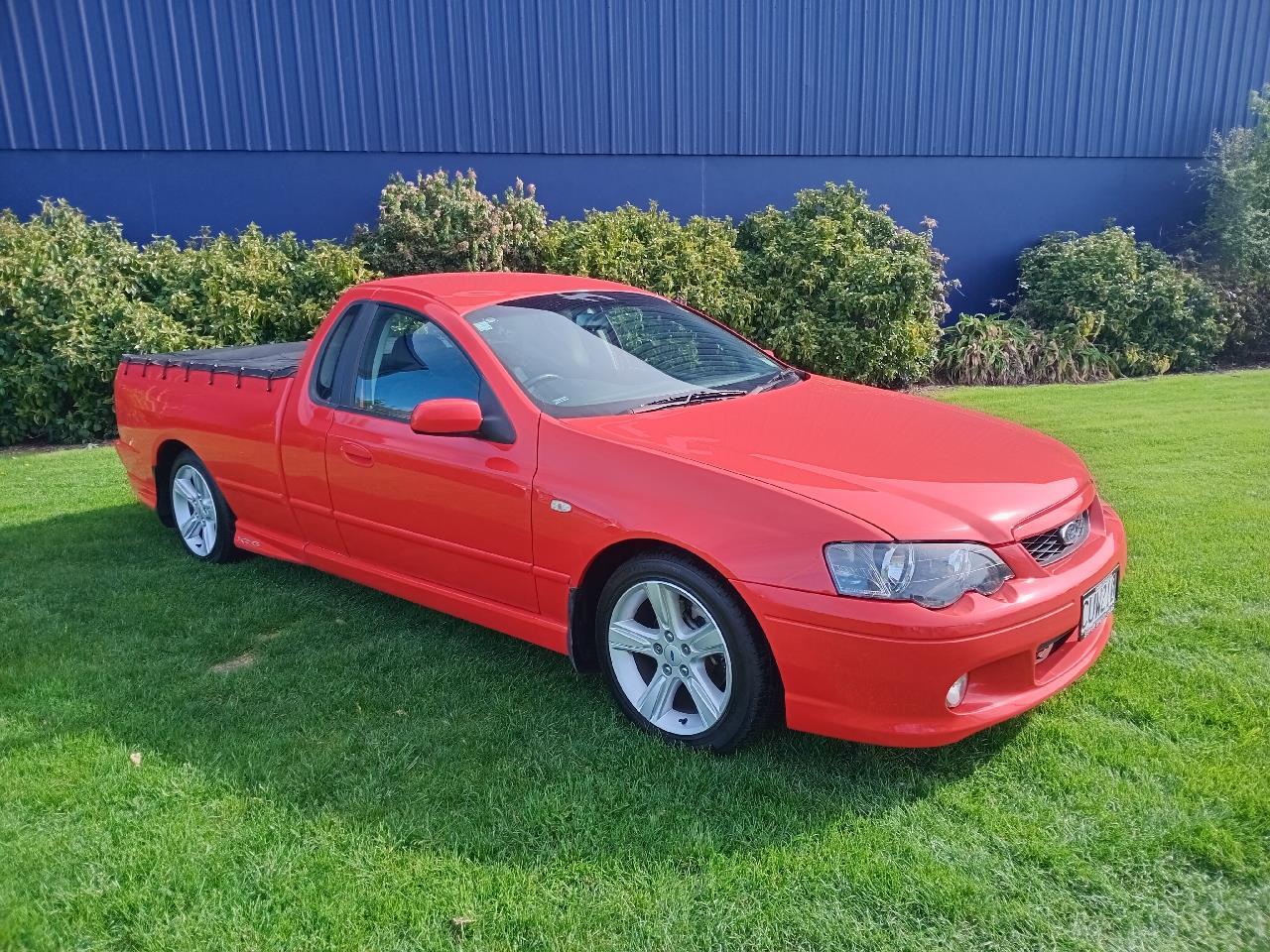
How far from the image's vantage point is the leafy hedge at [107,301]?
323 inches

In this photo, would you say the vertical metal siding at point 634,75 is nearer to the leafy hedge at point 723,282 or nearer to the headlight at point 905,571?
the leafy hedge at point 723,282

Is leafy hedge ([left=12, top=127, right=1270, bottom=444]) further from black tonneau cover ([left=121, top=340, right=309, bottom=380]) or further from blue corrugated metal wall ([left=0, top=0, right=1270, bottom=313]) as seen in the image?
black tonneau cover ([left=121, top=340, right=309, bottom=380])

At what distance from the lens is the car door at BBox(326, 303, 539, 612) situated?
140 inches

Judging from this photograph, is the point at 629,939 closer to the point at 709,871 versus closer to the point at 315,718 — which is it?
the point at 709,871

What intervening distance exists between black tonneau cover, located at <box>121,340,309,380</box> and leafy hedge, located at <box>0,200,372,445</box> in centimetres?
271

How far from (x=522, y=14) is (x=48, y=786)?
9640 mm

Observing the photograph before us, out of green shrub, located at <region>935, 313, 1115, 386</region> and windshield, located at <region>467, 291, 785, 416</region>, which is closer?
windshield, located at <region>467, 291, 785, 416</region>

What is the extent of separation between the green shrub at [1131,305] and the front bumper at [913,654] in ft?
31.2

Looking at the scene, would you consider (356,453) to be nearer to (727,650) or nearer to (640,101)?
(727,650)

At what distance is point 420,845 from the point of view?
9.11ft

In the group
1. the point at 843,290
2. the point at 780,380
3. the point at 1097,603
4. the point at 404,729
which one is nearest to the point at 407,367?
the point at 404,729

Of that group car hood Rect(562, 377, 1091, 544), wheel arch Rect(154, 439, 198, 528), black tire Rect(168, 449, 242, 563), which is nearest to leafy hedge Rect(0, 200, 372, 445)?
wheel arch Rect(154, 439, 198, 528)

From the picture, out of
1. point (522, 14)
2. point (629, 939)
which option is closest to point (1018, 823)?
point (629, 939)

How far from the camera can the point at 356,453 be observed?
408cm
